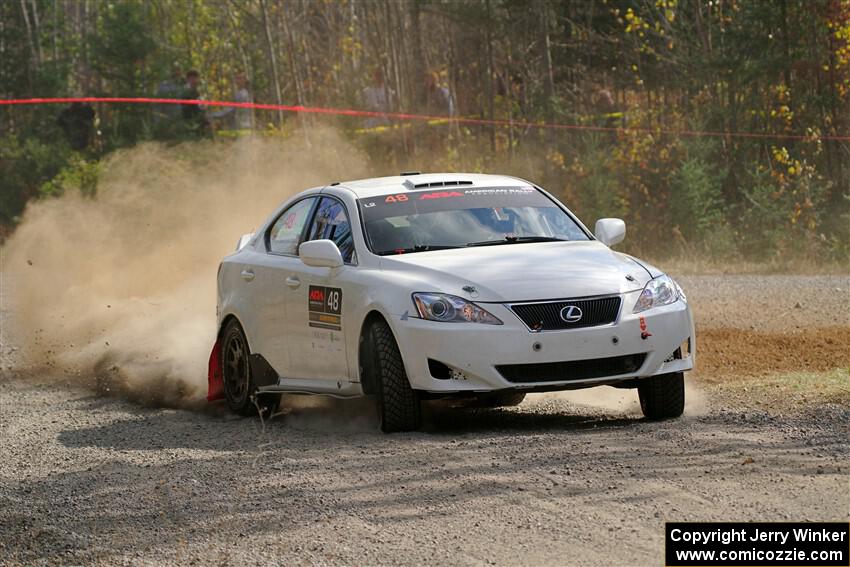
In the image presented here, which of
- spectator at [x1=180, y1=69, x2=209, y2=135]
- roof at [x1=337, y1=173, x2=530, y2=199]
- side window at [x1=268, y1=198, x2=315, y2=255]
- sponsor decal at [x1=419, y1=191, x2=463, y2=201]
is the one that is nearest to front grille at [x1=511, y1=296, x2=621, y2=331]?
sponsor decal at [x1=419, y1=191, x2=463, y2=201]

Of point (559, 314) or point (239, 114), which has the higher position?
point (239, 114)

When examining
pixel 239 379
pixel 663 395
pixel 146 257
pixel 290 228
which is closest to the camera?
pixel 663 395

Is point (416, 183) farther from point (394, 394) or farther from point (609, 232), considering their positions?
point (394, 394)

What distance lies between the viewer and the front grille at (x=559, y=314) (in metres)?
8.67

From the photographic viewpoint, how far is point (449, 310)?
874cm

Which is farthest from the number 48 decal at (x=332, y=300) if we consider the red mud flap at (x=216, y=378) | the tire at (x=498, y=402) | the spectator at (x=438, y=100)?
the spectator at (x=438, y=100)

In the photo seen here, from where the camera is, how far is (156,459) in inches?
341

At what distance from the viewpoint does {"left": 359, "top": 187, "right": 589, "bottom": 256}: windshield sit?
9859mm

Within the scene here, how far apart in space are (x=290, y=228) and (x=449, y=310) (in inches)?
103

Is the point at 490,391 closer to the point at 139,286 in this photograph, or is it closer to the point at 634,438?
the point at 634,438

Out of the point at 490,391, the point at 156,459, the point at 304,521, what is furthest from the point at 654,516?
the point at 156,459

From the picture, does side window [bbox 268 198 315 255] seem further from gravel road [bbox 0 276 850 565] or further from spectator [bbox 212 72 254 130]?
spectator [bbox 212 72 254 130]

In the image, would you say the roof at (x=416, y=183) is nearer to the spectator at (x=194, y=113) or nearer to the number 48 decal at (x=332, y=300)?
the number 48 decal at (x=332, y=300)

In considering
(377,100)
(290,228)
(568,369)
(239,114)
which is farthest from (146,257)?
(239,114)
